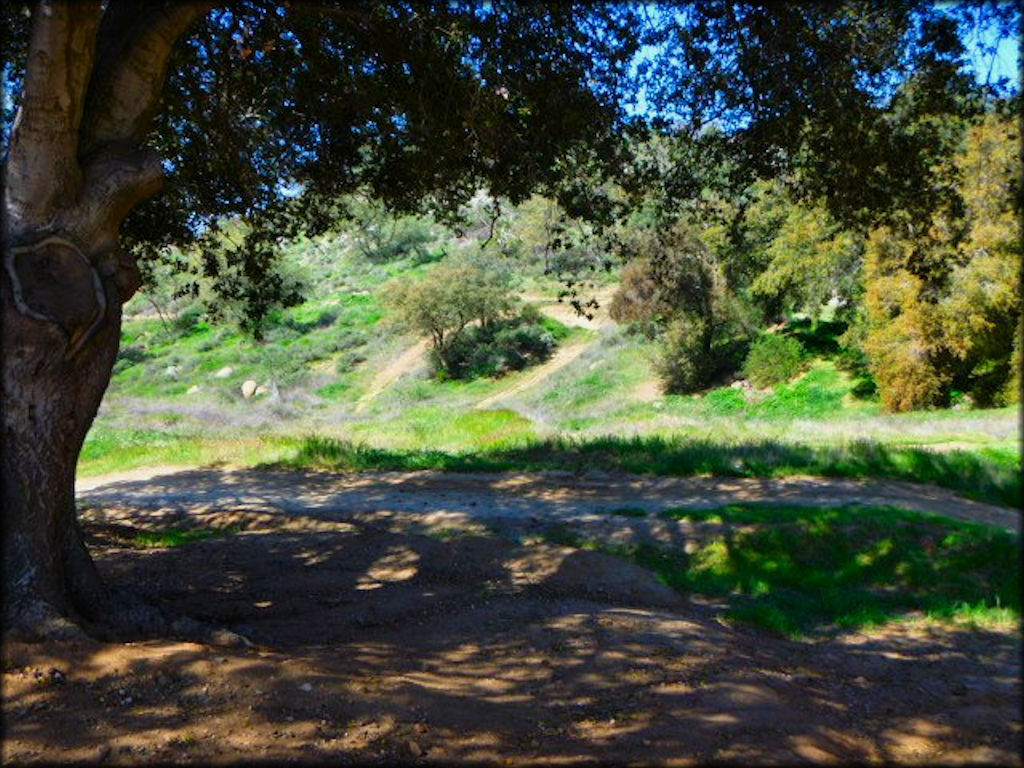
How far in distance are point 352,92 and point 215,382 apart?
134 feet

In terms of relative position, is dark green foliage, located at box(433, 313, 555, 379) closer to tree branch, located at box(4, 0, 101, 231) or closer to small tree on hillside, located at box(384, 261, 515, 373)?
small tree on hillside, located at box(384, 261, 515, 373)

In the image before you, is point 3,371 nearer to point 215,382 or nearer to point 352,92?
point 352,92

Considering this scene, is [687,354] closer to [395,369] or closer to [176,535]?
[395,369]

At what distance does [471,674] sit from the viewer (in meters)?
4.52

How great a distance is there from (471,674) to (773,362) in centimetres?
3204

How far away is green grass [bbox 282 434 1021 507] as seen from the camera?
12.2 m

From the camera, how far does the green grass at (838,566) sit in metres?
7.12

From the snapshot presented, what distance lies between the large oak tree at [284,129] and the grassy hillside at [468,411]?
3.62 metres

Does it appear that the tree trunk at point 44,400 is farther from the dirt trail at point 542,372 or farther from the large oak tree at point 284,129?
the dirt trail at point 542,372

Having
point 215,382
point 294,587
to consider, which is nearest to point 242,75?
point 294,587

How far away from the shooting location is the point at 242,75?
27.9 feet

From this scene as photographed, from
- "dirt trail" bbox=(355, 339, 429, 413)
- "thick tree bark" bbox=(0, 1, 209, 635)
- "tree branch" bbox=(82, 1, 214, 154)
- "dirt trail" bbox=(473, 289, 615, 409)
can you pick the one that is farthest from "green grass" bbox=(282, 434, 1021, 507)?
"dirt trail" bbox=(355, 339, 429, 413)

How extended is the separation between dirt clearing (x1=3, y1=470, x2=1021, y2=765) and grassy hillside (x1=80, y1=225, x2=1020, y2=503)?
161 cm

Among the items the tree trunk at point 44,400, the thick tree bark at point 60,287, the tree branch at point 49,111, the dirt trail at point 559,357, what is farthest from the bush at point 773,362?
the tree branch at point 49,111
